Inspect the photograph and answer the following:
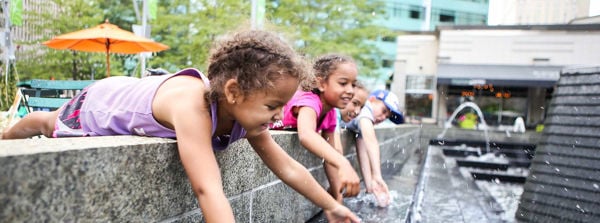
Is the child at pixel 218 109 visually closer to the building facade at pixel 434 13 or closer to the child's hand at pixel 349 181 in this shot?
Result: the child's hand at pixel 349 181

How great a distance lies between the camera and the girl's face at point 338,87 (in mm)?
3199

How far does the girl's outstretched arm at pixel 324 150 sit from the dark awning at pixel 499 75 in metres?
26.3

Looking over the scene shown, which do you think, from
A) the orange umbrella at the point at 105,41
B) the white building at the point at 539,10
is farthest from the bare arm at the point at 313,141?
the orange umbrella at the point at 105,41

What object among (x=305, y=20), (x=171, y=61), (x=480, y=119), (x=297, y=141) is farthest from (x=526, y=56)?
(x=297, y=141)

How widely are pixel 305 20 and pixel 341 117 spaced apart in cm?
1280

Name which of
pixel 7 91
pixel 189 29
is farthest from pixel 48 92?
pixel 189 29

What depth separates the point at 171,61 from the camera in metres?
15.3

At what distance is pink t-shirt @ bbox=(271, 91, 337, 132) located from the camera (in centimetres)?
302

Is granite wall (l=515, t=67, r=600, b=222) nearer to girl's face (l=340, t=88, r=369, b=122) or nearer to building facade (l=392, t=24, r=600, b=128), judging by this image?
girl's face (l=340, t=88, r=369, b=122)

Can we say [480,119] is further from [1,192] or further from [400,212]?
[1,192]

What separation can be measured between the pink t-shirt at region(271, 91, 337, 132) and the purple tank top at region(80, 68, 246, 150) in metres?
1.01

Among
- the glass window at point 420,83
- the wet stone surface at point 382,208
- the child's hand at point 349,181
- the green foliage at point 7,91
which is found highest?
the child's hand at point 349,181

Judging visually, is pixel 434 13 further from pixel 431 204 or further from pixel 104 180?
pixel 104 180

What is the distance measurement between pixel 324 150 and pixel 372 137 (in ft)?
4.93
